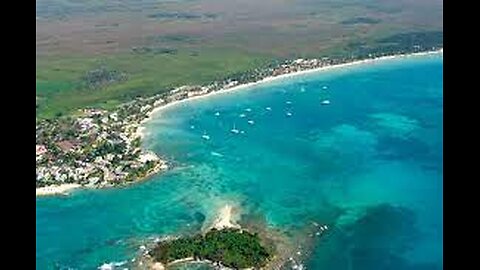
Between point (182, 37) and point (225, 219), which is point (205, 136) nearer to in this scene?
point (225, 219)

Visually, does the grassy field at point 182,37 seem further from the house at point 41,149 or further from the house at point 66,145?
the house at point 41,149

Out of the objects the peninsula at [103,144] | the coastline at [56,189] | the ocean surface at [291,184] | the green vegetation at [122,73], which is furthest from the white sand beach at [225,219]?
the green vegetation at [122,73]

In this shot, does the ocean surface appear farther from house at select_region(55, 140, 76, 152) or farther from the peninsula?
house at select_region(55, 140, 76, 152)

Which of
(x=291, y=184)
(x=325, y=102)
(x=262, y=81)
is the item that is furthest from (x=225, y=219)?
(x=262, y=81)

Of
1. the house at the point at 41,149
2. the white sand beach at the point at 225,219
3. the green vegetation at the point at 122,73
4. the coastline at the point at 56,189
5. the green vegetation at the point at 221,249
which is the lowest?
the green vegetation at the point at 221,249

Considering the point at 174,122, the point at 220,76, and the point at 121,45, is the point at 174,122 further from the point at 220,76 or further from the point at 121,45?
the point at 121,45
